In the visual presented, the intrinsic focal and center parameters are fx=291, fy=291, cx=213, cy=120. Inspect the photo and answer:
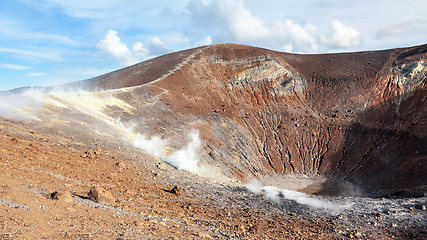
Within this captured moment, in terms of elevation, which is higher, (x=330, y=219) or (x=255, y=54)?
(x=255, y=54)

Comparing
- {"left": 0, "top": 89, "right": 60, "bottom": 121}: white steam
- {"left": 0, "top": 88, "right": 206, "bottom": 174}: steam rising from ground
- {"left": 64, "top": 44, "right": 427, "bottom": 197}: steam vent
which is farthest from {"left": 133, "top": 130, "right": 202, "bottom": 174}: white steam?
{"left": 0, "top": 89, "right": 60, "bottom": 121}: white steam

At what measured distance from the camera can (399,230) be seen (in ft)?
39.4

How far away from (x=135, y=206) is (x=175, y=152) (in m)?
12.9

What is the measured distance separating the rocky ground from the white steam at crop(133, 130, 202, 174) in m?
2.55

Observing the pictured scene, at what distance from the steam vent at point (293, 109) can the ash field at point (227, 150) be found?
175 mm

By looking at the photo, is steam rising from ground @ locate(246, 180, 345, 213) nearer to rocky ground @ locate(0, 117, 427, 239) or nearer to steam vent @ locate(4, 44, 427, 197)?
rocky ground @ locate(0, 117, 427, 239)

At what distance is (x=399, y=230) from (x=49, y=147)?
678 inches

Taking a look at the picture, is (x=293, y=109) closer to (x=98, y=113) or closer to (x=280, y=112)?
(x=280, y=112)

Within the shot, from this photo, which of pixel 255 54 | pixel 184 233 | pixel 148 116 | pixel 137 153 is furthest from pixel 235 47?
pixel 184 233

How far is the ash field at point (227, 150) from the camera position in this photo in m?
10.3

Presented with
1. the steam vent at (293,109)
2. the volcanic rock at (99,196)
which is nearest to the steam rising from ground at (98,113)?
the steam vent at (293,109)

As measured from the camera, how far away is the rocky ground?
8.12m

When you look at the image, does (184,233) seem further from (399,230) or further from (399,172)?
(399,172)

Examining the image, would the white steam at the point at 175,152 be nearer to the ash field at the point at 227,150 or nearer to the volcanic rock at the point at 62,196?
the ash field at the point at 227,150
